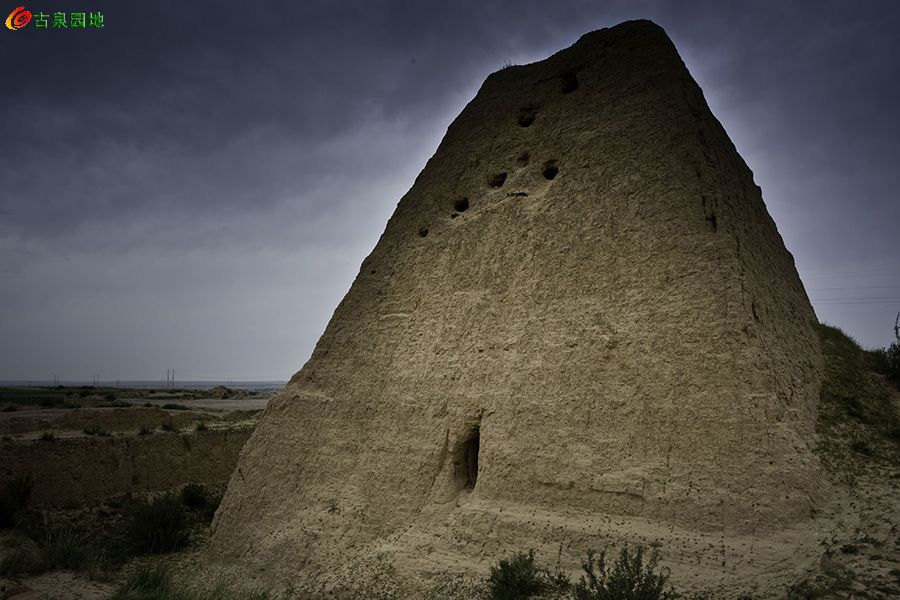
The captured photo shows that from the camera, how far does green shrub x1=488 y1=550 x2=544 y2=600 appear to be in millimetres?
6186

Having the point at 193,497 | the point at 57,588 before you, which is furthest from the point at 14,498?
the point at 57,588

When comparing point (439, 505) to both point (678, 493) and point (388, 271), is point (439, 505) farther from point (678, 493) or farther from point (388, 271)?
point (388, 271)

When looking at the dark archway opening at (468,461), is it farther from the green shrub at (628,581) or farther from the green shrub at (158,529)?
the green shrub at (158,529)

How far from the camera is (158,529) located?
38.5 feet

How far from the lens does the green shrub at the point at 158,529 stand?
38.0 feet

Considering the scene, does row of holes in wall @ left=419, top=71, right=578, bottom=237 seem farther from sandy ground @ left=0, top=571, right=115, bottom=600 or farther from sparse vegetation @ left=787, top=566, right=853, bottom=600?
sandy ground @ left=0, top=571, right=115, bottom=600

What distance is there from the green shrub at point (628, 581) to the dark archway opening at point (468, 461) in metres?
2.61

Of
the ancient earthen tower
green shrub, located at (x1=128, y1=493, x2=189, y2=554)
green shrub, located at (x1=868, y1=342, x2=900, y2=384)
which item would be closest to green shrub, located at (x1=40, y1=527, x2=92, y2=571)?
green shrub, located at (x1=128, y1=493, x2=189, y2=554)

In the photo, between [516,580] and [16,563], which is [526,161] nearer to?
[516,580]

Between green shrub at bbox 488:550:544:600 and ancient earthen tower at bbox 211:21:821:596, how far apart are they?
0.44 m

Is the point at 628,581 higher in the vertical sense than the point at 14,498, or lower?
higher

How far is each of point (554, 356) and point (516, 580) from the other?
9.52 feet

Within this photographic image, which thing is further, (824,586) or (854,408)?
(854,408)

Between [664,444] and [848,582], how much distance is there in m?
2.06
